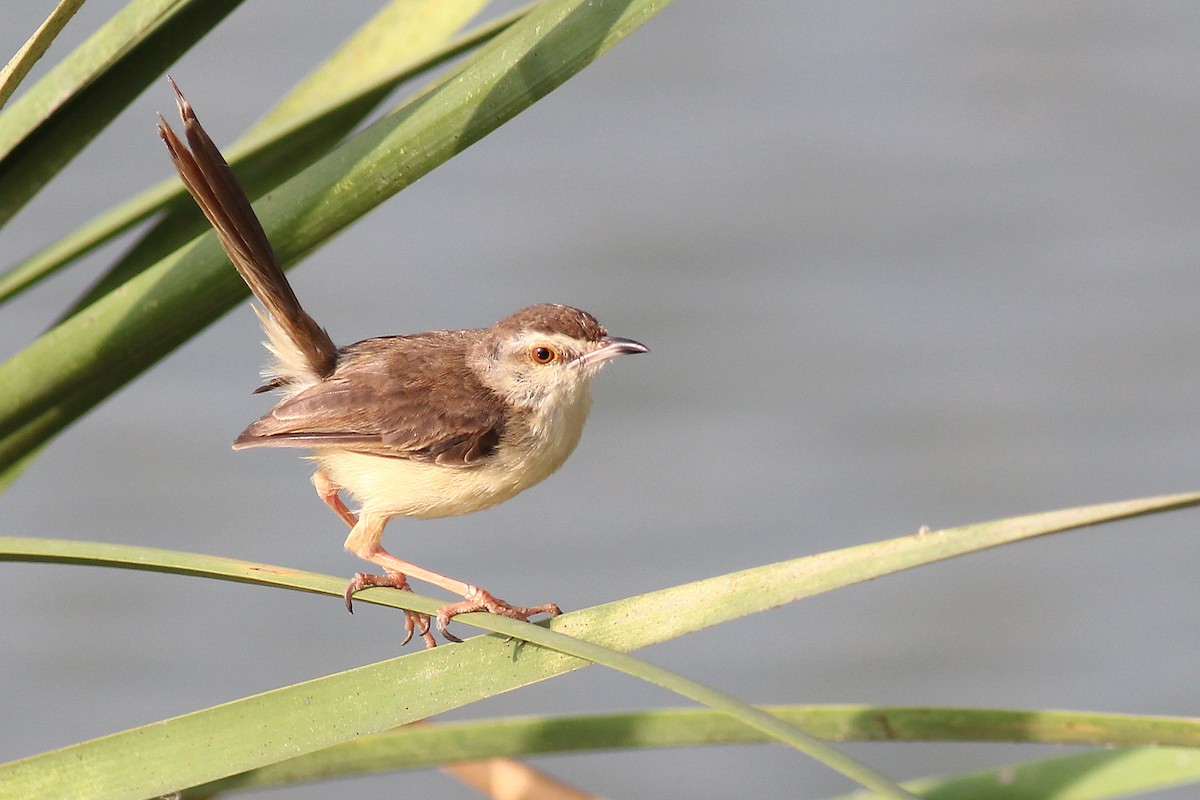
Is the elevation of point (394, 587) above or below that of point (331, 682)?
above

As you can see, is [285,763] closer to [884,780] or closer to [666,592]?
[666,592]

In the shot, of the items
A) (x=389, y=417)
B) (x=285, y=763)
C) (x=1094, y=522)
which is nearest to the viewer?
(x=1094, y=522)

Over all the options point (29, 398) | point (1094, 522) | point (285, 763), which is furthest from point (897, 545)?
point (29, 398)

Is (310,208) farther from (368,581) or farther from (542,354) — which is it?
(542,354)

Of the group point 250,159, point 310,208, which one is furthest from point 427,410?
point 310,208

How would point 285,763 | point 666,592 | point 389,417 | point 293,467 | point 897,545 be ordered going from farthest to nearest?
1. point 293,467
2. point 389,417
3. point 285,763
4. point 666,592
5. point 897,545

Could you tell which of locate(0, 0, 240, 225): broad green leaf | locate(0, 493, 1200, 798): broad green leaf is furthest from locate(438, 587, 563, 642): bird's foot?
locate(0, 0, 240, 225): broad green leaf
